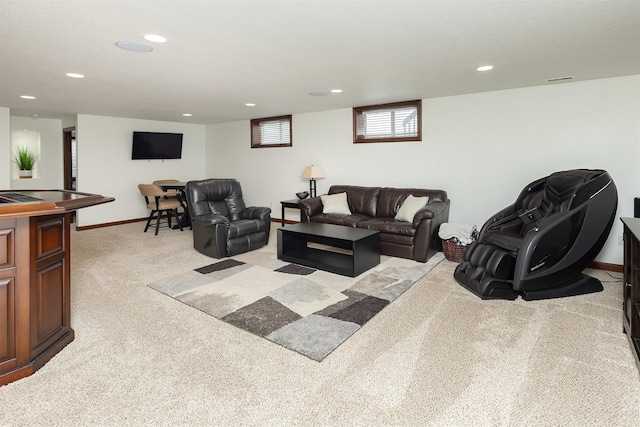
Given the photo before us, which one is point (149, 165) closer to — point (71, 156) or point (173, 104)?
point (71, 156)

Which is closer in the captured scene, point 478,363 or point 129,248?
point 478,363

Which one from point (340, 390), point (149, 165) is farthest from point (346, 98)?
point (149, 165)

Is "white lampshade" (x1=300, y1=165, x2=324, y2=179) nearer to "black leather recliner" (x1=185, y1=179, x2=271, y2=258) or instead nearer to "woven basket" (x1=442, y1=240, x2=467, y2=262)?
"black leather recliner" (x1=185, y1=179, x2=271, y2=258)

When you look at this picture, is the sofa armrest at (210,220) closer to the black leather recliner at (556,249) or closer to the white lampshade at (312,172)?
the white lampshade at (312,172)

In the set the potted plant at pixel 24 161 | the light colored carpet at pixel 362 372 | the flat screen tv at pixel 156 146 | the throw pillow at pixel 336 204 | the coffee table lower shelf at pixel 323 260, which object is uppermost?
the flat screen tv at pixel 156 146

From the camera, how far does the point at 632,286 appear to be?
238cm

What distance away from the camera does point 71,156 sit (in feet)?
25.8

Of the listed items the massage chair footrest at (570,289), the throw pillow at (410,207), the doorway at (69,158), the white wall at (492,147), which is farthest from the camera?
the doorway at (69,158)

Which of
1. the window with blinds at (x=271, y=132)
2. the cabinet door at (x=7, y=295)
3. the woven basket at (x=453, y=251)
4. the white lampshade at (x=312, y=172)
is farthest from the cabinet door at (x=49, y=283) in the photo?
the window with blinds at (x=271, y=132)

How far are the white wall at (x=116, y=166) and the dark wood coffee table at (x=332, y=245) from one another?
439cm

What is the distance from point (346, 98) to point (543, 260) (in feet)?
11.2

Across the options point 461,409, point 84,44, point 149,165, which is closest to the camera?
point 461,409

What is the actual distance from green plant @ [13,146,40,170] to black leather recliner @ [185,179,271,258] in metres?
4.58

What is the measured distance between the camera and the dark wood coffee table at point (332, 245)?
4.03m
